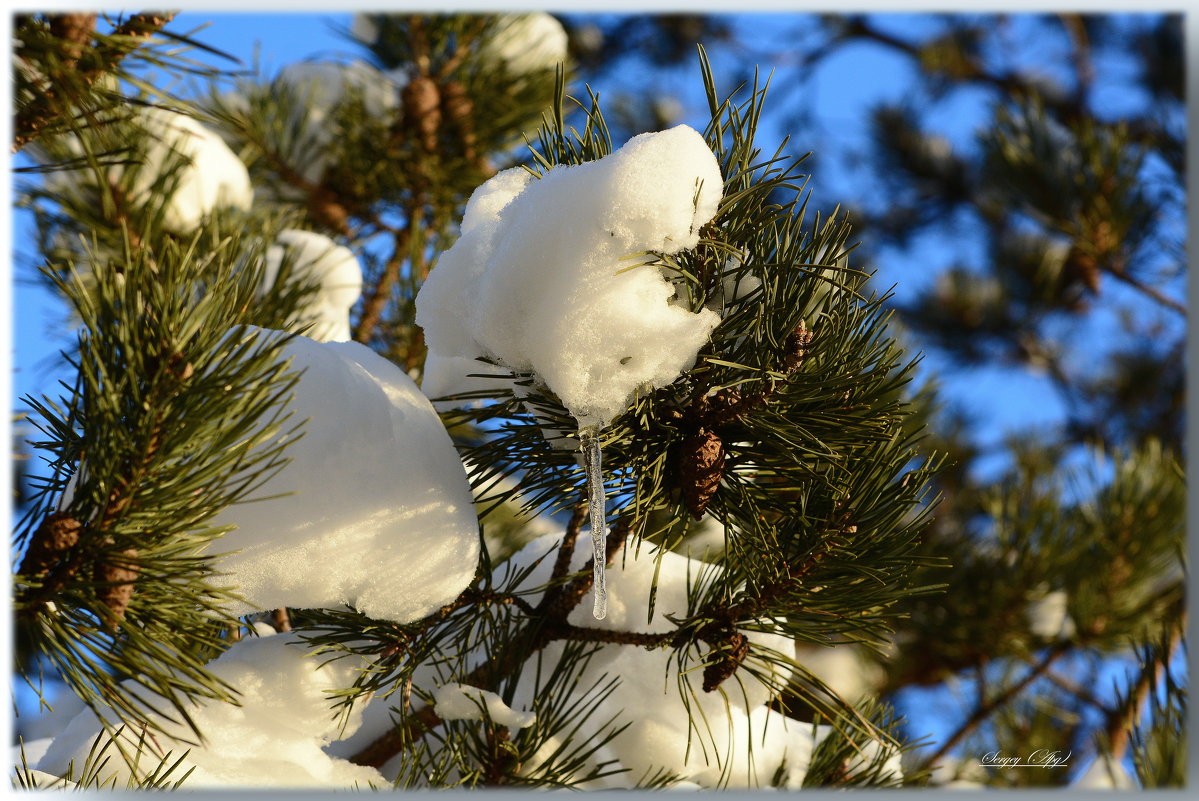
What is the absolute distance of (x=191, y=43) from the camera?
48 centimetres

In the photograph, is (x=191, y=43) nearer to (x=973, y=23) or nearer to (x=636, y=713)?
(x=636, y=713)

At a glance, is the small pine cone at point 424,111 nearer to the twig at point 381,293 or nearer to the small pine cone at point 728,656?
the twig at point 381,293

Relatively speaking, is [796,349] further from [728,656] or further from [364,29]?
[364,29]

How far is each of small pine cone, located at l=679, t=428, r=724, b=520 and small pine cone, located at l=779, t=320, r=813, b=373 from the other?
0.05 metres

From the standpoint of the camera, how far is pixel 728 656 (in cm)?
48

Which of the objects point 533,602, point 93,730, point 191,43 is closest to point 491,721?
point 533,602

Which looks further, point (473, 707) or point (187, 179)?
point (187, 179)

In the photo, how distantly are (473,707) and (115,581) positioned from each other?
0.19 meters

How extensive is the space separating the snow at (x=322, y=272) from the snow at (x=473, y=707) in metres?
0.33

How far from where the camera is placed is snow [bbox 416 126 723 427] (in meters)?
0.39

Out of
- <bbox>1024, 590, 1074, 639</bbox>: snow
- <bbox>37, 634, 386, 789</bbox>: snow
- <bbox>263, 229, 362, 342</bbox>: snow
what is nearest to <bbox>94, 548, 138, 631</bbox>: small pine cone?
<bbox>37, 634, 386, 789</bbox>: snow

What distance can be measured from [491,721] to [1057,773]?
2.88 feet

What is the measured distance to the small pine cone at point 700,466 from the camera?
0.43 metres

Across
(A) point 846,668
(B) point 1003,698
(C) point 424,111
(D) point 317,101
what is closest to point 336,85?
(D) point 317,101
